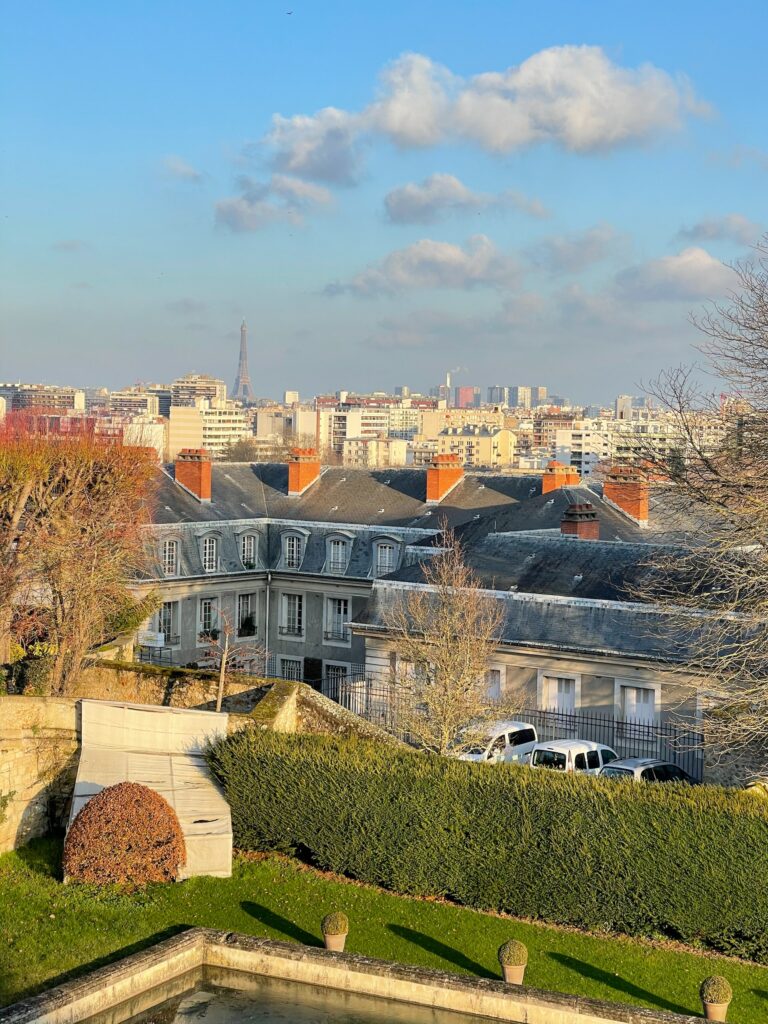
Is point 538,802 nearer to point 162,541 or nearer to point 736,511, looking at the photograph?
point 736,511

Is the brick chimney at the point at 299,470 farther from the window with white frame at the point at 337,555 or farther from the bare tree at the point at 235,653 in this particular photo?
the bare tree at the point at 235,653

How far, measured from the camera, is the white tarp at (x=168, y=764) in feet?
59.1

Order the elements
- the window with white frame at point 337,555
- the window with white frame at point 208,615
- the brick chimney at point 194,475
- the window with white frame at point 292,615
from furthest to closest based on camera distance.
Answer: the brick chimney at point 194,475, the window with white frame at point 292,615, the window with white frame at point 337,555, the window with white frame at point 208,615

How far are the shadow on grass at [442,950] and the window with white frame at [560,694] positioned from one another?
44.0ft

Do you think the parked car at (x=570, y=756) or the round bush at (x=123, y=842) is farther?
the parked car at (x=570, y=756)

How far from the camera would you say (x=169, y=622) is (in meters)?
41.2

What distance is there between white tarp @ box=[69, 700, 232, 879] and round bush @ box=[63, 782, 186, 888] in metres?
0.44

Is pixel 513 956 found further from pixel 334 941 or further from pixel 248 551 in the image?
pixel 248 551

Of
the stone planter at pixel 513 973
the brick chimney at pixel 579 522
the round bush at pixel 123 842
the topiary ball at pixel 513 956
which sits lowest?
the stone planter at pixel 513 973

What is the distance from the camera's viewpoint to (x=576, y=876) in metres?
16.5

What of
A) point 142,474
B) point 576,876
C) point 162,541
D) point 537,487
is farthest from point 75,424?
point 576,876

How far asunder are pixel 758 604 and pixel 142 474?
55.8ft

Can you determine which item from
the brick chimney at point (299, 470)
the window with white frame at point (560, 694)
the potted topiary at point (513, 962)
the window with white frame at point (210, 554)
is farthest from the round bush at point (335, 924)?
the brick chimney at point (299, 470)

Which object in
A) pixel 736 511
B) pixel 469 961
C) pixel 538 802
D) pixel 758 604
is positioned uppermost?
pixel 736 511
